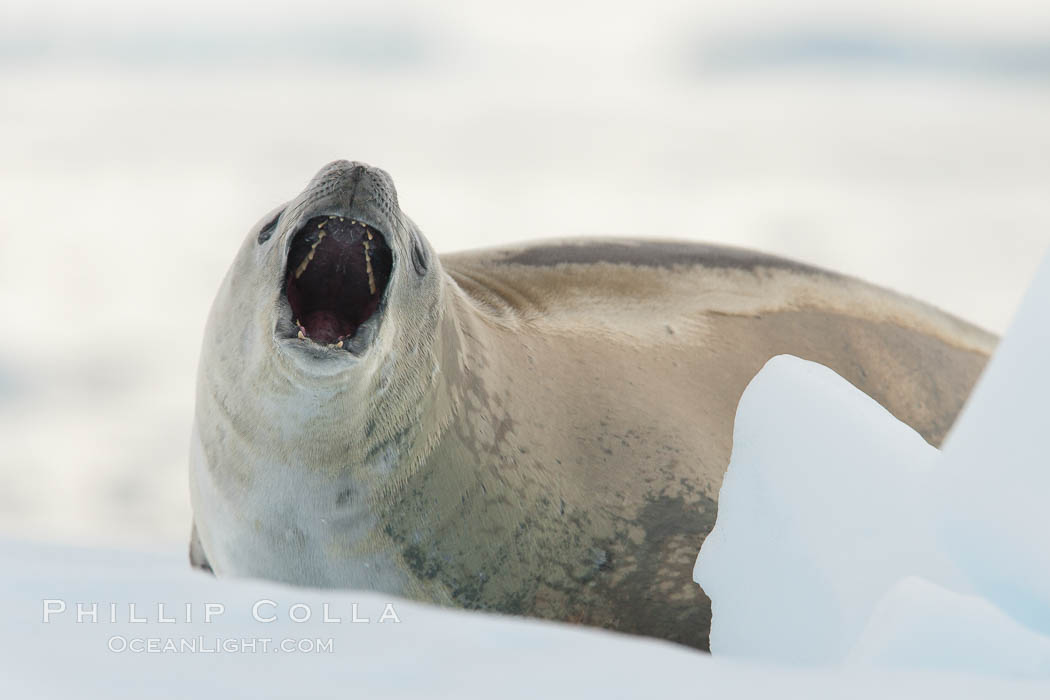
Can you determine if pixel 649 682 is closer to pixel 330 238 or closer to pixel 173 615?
pixel 173 615

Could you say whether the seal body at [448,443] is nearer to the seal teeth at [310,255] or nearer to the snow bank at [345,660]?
the seal teeth at [310,255]

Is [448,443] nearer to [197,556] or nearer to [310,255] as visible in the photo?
[310,255]

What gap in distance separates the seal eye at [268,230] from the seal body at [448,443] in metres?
0.01

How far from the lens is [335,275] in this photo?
12.5 ft

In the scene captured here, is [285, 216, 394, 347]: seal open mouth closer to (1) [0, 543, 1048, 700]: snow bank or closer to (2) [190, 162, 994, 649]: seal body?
(2) [190, 162, 994, 649]: seal body

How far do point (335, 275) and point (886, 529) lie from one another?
5.73ft

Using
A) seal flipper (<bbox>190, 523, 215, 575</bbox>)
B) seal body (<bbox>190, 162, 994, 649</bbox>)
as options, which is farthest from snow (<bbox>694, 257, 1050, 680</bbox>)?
seal flipper (<bbox>190, 523, 215, 575</bbox>)

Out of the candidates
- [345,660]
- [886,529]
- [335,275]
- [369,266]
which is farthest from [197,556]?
[345,660]

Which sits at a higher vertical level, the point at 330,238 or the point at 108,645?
the point at 330,238

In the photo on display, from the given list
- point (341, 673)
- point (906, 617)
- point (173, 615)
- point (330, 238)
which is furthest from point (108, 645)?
point (330, 238)

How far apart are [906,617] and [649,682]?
52cm

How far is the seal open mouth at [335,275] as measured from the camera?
144 inches

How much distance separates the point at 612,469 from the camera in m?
4.00

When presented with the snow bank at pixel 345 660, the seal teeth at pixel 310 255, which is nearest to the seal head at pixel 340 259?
the seal teeth at pixel 310 255
